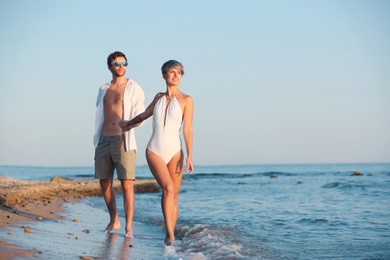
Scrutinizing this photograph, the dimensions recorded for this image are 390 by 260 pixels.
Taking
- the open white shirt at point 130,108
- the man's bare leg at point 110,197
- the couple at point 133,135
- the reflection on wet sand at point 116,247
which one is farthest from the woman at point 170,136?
the man's bare leg at point 110,197

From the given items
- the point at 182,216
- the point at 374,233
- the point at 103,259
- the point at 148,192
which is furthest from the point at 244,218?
the point at 148,192

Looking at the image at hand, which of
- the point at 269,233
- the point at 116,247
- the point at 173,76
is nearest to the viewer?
the point at 116,247

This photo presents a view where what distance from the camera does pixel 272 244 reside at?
735 cm

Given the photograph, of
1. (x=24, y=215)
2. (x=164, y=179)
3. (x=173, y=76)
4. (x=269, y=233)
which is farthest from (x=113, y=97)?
(x=269, y=233)

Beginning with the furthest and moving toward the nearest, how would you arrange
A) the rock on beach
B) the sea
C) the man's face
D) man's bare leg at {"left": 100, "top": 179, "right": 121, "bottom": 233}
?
the rock on beach → man's bare leg at {"left": 100, "top": 179, "right": 121, "bottom": 233} → the man's face → the sea

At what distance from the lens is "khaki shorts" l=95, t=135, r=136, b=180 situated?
6676 mm

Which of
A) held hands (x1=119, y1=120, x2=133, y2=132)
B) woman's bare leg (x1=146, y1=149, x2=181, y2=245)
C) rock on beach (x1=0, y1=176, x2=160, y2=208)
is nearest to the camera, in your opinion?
woman's bare leg (x1=146, y1=149, x2=181, y2=245)

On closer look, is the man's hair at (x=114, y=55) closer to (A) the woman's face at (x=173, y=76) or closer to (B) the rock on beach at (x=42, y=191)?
(A) the woman's face at (x=173, y=76)

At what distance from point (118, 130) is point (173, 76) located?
1.24 meters

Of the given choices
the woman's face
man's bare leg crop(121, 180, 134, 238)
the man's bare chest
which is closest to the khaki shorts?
man's bare leg crop(121, 180, 134, 238)

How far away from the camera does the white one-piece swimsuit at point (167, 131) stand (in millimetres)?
5918

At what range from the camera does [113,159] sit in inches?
268

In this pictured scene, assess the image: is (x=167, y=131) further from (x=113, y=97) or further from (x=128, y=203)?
(x=128, y=203)

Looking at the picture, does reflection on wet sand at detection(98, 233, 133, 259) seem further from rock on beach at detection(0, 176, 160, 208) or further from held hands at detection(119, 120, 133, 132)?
rock on beach at detection(0, 176, 160, 208)
